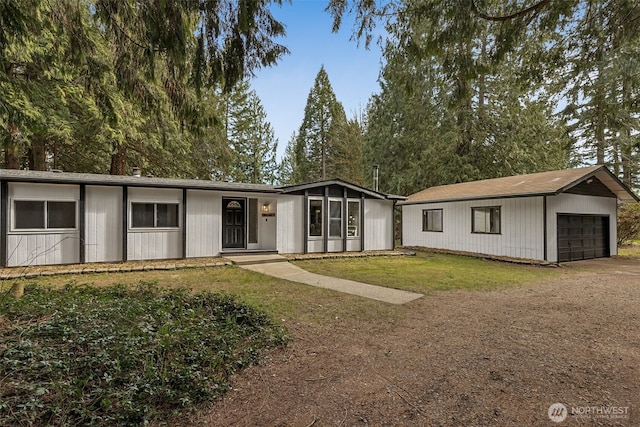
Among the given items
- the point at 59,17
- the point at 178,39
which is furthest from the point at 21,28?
the point at 178,39

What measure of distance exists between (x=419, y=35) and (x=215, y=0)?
316cm

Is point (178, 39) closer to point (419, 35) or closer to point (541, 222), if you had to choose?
point (419, 35)

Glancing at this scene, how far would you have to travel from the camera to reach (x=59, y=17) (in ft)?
15.6

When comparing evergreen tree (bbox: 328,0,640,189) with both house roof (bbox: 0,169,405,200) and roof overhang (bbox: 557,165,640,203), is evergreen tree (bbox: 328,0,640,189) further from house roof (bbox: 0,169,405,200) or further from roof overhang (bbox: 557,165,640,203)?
house roof (bbox: 0,169,405,200)

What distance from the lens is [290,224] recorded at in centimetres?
1176

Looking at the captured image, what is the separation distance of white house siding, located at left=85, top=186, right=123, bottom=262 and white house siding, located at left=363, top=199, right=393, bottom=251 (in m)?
A: 8.45

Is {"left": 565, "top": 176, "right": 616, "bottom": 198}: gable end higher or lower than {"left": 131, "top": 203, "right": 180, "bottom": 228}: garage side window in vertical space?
higher

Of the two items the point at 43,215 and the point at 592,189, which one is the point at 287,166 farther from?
the point at 592,189

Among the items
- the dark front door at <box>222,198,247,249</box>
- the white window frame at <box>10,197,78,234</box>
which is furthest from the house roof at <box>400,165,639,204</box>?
A: the white window frame at <box>10,197,78,234</box>

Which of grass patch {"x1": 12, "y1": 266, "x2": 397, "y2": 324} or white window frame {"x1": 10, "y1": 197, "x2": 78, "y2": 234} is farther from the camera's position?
white window frame {"x1": 10, "y1": 197, "x2": 78, "y2": 234}

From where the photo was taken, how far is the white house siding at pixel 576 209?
10906 mm

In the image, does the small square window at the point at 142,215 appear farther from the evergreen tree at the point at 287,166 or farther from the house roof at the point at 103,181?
the evergreen tree at the point at 287,166

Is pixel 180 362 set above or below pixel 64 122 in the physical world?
below

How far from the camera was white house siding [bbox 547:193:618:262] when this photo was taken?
35.8 feet
